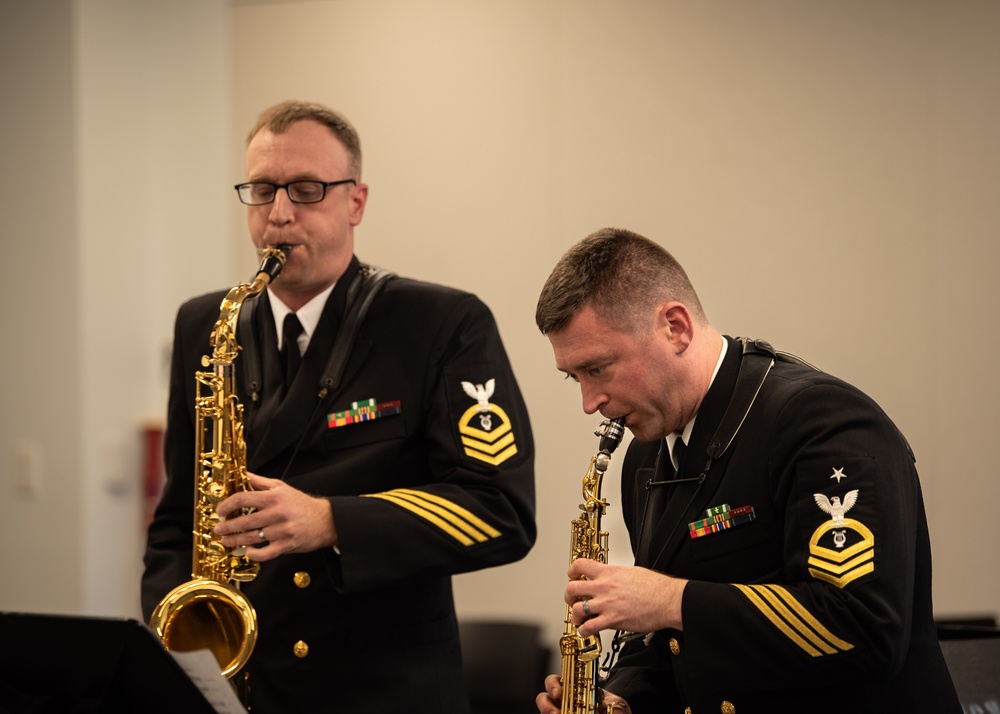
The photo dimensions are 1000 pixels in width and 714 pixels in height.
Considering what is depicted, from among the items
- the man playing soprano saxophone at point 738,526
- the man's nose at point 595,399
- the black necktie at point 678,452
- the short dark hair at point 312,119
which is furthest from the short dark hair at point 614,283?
the short dark hair at point 312,119

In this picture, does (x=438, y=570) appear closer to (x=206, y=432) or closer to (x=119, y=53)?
(x=206, y=432)

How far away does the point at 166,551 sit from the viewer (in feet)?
8.98

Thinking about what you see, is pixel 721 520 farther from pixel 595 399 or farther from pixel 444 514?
pixel 444 514

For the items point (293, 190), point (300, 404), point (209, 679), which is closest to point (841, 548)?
point (209, 679)

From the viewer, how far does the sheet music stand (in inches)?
70.0

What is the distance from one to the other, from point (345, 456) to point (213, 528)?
1.10 ft

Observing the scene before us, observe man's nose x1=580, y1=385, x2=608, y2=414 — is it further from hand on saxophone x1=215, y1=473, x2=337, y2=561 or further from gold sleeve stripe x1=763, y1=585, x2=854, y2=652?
hand on saxophone x1=215, y1=473, x2=337, y2=561

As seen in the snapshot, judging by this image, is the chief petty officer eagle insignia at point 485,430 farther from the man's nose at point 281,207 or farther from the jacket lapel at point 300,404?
the man's nose at point 281,207

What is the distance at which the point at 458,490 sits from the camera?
2.54 metres

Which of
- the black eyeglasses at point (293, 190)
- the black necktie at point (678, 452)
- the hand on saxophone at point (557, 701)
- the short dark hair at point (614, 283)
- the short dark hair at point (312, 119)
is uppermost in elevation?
the short dark hair at point (312, 119)

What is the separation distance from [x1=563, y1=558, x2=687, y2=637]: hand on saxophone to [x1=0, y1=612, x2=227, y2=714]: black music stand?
655 millimetres

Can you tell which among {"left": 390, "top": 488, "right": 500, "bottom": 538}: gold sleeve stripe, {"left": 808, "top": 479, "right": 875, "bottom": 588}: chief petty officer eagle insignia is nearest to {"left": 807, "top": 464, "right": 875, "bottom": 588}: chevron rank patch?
{"left": 808, "top": 479, "right": 875, "bottom": 588}: chief petty officer eagle insignia

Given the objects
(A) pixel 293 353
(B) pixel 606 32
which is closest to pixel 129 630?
(A) pixel 293 353

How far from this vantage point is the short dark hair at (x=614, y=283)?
7.05 feet
